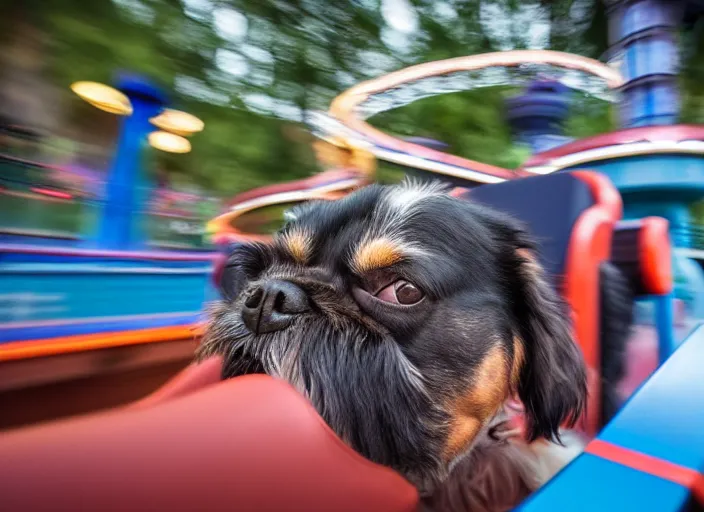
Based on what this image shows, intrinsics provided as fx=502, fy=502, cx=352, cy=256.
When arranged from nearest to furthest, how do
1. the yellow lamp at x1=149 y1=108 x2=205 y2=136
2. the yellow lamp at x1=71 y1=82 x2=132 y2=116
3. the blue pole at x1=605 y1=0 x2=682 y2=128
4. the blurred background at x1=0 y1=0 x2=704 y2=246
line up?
the blue pole at x1=605 y1=0 x2=682 y2=128 < the blurred background at x1=0 y1=0 x2=704 y2=246 < the yellow lamp at x1=71 y1=82 x2=132 y2=116 < the yellow lamp at x1=149 y1=108 x2=205 y2=136

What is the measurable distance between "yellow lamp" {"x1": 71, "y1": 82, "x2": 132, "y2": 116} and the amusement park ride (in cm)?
46

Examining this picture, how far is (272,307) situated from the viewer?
69cm

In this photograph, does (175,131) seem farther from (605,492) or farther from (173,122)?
(605,492)

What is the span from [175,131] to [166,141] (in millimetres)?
85

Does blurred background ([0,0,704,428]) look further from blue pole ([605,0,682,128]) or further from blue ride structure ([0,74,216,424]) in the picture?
blue pole ([605,0,682,128])

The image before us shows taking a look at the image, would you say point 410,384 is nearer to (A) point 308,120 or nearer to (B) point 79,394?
(B) point 79,394

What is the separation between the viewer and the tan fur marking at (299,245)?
89 cm

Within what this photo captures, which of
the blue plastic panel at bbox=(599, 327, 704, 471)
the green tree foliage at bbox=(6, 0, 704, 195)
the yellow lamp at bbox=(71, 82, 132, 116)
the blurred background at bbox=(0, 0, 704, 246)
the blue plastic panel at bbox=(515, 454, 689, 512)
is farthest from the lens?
the green tree foliage at bbox=(6, 0, 704, 195)

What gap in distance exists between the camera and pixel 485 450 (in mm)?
894

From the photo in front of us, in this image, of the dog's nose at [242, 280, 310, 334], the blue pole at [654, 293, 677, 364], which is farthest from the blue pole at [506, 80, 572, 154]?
the dog's nose at [242, 280, 310, 334]

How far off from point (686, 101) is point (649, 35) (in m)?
1.84

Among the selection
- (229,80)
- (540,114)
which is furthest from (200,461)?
(229,80)

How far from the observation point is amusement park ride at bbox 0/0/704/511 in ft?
1.08

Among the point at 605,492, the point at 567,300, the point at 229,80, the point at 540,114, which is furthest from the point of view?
the point at 229,80
